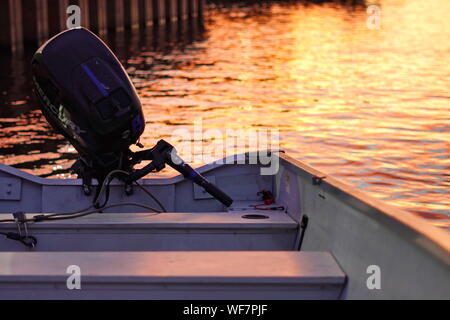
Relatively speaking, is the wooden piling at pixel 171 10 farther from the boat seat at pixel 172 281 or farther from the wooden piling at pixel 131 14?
the boat seat at pixel 172 281

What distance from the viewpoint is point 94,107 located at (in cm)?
577

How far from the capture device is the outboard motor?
580 centimetres

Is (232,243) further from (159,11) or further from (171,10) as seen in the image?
(171,10)

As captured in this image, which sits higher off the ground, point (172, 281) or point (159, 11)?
point (159, 11)

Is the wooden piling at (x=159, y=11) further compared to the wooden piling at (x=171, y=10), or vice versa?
the wooden piling at (x=171, y=10)

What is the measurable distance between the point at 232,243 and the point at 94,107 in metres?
1.57

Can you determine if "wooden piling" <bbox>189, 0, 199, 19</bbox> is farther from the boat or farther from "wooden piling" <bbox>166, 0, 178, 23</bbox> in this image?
the boat

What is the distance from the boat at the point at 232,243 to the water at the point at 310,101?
4.19 meters

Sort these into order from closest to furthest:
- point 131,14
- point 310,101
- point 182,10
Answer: point 310,101
point 131,14
point 182,10

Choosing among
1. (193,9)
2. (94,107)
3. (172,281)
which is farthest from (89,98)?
(193,9)

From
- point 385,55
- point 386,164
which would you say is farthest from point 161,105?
point 385,55

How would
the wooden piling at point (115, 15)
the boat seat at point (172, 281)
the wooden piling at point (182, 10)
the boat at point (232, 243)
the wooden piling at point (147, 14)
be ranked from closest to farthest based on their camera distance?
the boat at point (232, 243) < the boat seat at point (172, 281) < the wooden piling at point (115, 15) < the wooden piling at point (147, 14) < the wooden piling at point (182, 10)

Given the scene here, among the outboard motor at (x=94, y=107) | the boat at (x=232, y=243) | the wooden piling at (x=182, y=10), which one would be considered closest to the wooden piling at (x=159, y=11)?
the wooden piling at (x=182, y=10)

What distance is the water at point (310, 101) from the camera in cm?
1237
